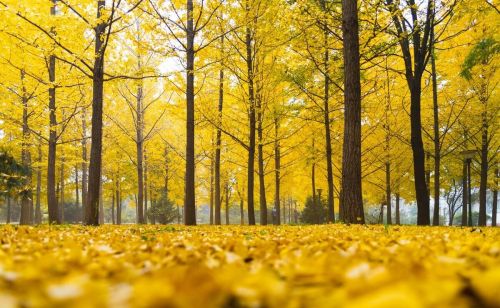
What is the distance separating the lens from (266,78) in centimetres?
1234

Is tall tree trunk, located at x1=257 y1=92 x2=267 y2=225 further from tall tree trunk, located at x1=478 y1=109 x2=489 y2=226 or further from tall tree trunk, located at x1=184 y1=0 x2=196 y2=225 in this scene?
tall tree trunk, located at x1=478 y1=109 x2=489 y2=226

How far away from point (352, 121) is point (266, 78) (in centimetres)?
602

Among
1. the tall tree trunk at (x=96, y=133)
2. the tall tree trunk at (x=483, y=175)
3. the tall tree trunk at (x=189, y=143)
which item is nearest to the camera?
the tall tree trunk at (x=96, y=133)

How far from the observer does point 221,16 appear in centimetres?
1050

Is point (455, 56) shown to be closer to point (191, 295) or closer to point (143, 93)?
point (143, 93)

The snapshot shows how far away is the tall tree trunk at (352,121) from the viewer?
6.68 metres

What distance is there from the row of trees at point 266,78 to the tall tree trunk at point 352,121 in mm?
18

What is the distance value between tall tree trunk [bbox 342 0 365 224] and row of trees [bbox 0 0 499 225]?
0.02 metres

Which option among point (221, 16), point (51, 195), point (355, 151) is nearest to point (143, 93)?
point (51, 195)

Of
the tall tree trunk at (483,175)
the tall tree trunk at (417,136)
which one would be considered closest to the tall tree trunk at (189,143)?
the tall tree trunk at (417,136)

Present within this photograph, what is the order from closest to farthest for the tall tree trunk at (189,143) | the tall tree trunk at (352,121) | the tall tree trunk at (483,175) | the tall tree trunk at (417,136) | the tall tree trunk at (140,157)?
the tall tree trunk at (352,121)
the tall tree trunk at (417,136)
the tall tree trunk at (189,143)
the tall tree trunk at (483,175)
the tall tree trunk at (140,157)

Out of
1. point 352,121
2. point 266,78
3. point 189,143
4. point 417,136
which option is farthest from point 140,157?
point 352,121

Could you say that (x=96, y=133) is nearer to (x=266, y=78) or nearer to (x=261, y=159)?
(x=266, y=78)

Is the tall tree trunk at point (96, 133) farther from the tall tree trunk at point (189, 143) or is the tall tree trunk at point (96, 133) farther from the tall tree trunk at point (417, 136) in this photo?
the tall tree trunk at point (417, 136)
